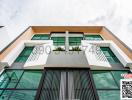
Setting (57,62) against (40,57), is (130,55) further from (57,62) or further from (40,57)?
(40,57)

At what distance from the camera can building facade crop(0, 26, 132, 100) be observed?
7.12 meters

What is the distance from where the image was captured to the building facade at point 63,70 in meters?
7.12

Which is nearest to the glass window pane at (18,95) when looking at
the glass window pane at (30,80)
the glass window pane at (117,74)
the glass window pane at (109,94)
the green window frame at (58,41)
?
the glass window pane at (30,80)

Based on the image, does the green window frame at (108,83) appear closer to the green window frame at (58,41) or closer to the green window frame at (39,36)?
the green window frame at (58,41)

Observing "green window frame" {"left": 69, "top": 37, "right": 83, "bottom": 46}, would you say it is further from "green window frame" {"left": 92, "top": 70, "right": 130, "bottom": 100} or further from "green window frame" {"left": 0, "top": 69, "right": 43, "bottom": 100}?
"green window frame" {"left": 0, "top": 69, "right": 43, "bottom": 100}

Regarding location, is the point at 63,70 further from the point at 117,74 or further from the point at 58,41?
the point at 58,41

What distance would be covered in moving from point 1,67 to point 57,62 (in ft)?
9.27

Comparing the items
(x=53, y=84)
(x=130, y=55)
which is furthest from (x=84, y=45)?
(x=53, y=84)

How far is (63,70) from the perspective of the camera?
8281mm

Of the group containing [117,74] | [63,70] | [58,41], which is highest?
[58,41]

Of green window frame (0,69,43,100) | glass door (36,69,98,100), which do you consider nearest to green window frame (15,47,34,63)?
green window frame (0,69,43,100)

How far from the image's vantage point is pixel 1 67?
9.00m

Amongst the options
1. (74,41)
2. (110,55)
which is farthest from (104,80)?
(74,41)

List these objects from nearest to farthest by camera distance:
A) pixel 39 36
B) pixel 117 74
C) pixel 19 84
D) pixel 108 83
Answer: pixel 19 84
pixel 108 83
pixel 117 74
pixel 39 36
